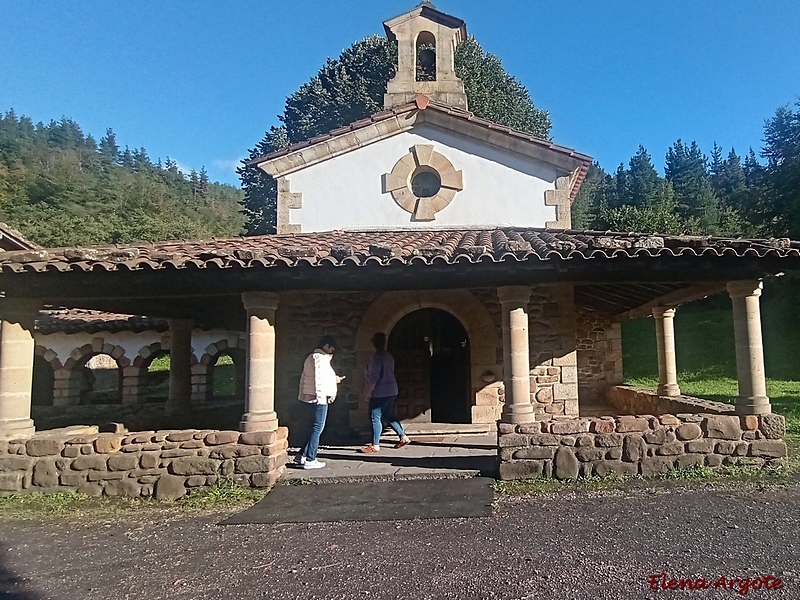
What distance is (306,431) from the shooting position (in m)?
8.45

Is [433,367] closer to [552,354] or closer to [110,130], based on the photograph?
[552,354]

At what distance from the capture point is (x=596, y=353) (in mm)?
12320

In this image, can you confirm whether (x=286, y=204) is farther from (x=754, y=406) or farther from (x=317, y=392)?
(x=754, y=406)

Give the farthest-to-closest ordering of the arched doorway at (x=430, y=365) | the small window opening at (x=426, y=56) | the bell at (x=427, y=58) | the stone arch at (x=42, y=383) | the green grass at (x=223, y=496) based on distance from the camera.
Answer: the stone arch at (x=42, y=383), the bell at (x=427, y=58), the small window opening at (x=426, y=56), the arched doorway at (x=430, y=365), the green grass at (x=223, y=496)

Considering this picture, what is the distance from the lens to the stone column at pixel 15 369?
20.2 ft

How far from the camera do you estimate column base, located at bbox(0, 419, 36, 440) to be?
6.10 meters

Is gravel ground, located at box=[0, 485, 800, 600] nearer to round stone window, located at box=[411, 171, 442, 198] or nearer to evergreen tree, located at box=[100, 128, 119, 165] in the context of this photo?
round stone window, located at box=[411, 171, 442, 198]

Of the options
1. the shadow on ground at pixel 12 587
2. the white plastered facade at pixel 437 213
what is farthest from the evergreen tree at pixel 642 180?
the shadow on ground at pixel 12 587

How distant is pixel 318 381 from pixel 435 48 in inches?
286

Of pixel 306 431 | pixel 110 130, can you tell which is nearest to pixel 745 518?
pixel 306 431

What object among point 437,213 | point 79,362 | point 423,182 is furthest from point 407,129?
point 79,362

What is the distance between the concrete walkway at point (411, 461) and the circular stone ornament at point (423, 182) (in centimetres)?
374

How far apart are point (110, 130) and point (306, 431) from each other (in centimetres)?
9280

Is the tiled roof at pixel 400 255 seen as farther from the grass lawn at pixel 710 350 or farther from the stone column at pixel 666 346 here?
the grass lawn at pixel 710 350
